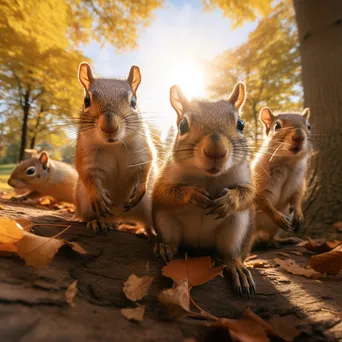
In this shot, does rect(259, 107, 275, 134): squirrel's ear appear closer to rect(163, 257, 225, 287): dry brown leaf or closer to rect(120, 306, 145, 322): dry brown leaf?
rect(163, 257, 225, 287): dry brown leaf

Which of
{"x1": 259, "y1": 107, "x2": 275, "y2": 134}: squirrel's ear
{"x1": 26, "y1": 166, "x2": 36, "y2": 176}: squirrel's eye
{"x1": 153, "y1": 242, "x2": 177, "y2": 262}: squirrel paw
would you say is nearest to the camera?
{"x1": 153, "y1": 242, "x2": 177, "y2": 262}: squirrel paw

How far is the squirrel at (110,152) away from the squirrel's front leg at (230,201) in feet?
2.25

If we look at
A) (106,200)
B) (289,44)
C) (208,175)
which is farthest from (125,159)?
(289,44)

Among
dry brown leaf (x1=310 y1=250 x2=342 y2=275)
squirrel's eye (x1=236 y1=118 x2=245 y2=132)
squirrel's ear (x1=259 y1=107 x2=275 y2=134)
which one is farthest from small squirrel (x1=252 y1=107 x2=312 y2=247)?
squirrel's eye (x1=236 y1=118 x2=245 y2=132)

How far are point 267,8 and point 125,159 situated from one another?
5746 mm

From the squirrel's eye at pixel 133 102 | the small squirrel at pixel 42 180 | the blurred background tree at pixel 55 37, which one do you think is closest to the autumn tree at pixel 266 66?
the blurred background tree at pixel 55 37

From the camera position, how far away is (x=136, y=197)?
204cm

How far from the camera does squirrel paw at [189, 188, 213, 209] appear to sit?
151 centimetres

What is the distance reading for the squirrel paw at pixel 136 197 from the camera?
1995 millimetres

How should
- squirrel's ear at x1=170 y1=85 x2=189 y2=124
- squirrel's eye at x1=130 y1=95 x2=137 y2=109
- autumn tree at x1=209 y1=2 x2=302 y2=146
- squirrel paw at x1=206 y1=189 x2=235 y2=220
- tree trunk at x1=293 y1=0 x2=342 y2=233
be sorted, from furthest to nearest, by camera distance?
autumn tree at x1=209 y1=2 x2=302 y2=146 → tree trunk at x1=293 y1=0 x2=342 y2=233 → squirrel's eye at x1=130 y1=95 x2=137 y2=109 → squirrel's ear at x1=170 y1=85 x2=189 y2=124 → squirrel paw at x1=206 y1=189 x2=235 y2=220

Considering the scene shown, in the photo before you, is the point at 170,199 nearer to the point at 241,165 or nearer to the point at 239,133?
the point at 241,165

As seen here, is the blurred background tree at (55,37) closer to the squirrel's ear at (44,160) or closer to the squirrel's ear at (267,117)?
the squirrel's ear at (44,160)

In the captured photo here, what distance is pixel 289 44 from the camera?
35.5ft

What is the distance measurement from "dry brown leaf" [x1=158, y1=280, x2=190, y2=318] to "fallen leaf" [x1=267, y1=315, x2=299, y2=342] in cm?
33
